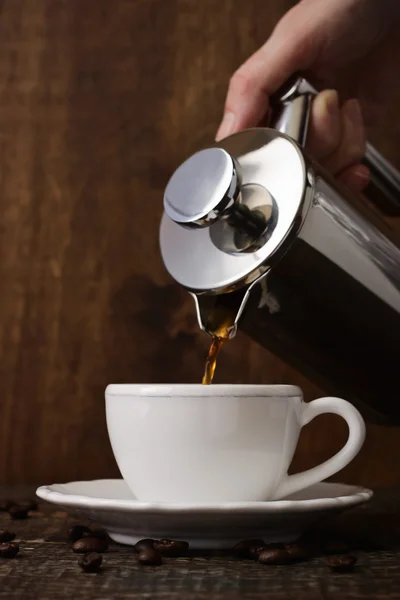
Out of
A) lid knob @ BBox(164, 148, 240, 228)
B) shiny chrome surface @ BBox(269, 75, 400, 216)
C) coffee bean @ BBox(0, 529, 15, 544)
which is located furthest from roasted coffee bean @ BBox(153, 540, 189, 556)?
shiny chrome surface @ BBox(269, 75, 400, 216)

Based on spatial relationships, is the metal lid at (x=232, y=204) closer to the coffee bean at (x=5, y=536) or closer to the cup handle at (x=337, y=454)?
the cup handle at (x=337, y=454)

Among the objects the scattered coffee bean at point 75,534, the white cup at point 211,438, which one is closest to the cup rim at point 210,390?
the white cup at point 211,438

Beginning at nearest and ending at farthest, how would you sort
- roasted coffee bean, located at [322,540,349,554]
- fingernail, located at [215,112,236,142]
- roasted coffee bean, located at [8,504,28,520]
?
1. roasted coffee bean, located at [322,540,349,554]
2. roasted coffee bean, located at [8,504,28,520]
3. fingernail, located at [215,112,236,142]

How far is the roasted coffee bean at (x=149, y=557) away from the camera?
1.50 ft

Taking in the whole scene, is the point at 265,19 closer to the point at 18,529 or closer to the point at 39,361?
the point at 39,361

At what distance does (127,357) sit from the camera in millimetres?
919

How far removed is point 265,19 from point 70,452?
Answer: 0.58 m

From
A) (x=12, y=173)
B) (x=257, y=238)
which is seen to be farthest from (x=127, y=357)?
(x=257, y=238)

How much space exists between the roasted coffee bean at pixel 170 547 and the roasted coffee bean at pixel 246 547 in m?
0.03

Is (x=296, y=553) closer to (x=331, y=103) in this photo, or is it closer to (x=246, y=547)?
(x=246, y=547)

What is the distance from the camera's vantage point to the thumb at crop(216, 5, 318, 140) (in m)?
0.72

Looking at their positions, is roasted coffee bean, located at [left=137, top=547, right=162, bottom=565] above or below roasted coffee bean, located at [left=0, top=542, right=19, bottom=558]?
above

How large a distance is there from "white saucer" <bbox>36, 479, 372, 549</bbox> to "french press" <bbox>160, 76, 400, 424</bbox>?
0.13 m

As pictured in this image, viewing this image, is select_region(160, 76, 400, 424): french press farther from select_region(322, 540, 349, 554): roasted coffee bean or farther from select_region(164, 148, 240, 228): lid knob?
select_region(322, 540, 349, 554): roasted coffee bean
